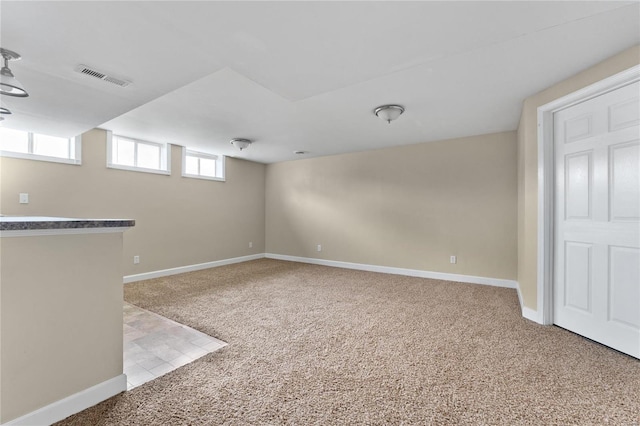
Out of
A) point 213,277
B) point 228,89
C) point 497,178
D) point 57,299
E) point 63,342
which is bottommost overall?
point 213,277

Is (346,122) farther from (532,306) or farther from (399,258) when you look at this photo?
(532,306)

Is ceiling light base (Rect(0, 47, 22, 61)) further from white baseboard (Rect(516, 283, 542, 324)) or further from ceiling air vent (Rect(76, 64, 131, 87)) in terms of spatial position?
white baseboard (Rect(516, 283, 542, 324))

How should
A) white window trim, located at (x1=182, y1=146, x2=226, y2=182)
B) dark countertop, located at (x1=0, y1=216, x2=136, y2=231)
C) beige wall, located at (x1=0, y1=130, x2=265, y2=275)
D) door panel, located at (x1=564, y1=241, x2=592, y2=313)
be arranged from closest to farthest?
dark countertop, located at (x1=0, y1=216, x2=136, y2=231) < door panel, located at (x1=564, y1=241, x2=592, y2=313) < beige wall, located at (x1=0, y1=130, x2=265, y2=275) < white window trim, located at (x1=182, y1=146, x2=226, y2=182)

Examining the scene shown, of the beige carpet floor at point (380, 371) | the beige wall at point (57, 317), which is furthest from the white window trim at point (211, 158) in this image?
the beige wall at point (57, 317)

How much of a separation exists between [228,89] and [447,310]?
338 cm

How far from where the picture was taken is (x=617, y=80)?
2199 mm

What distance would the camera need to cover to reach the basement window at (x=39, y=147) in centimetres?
356

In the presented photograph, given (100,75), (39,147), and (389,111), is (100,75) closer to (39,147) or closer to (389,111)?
(39,147)

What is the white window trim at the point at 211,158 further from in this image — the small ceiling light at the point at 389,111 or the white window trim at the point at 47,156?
the small ceiling light at the point at 389,111

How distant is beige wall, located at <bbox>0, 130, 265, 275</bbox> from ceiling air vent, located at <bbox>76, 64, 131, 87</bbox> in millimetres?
2295

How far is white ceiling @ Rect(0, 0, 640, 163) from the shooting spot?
5.25 ft

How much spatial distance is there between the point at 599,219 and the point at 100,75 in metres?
4.39

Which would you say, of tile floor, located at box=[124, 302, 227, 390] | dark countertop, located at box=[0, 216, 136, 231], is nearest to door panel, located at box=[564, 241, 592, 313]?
tile floor, located at box=[124, 302, 227, 390]

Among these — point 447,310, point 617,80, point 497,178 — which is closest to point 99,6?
point 617,80
